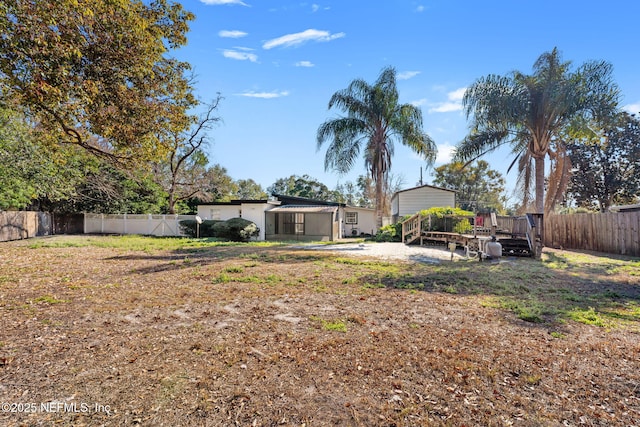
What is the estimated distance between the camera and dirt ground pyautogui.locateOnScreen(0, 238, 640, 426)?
222 centimetres

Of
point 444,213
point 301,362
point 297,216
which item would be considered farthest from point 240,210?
point 301,362

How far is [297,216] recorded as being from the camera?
23062 millimetres

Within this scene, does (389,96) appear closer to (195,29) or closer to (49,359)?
(195,29)

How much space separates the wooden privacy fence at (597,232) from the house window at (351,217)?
12.9 m

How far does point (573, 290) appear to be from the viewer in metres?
5.98

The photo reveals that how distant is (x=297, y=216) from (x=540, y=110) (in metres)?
15.5

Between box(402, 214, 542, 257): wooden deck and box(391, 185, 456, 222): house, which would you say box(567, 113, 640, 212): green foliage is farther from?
box(402, 214, 542, 257): wooden deck

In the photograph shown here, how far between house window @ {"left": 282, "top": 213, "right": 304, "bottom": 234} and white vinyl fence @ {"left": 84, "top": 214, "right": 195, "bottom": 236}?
6.38 m

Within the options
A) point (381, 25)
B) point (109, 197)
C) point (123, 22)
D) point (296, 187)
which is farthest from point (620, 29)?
point (296, 187)

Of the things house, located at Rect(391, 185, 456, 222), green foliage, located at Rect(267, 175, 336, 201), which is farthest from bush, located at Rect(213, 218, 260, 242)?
green foliage, located at Rect(267, 175, 336, 201)

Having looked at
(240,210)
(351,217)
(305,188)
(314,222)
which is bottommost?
(314,222)

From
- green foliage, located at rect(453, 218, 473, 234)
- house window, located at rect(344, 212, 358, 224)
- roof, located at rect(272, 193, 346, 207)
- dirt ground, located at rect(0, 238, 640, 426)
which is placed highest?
roof, located at rect(272, 193, 346, 207)

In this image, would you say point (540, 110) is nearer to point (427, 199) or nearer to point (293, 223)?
point (427, 199)

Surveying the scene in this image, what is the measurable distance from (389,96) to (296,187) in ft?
87.3
